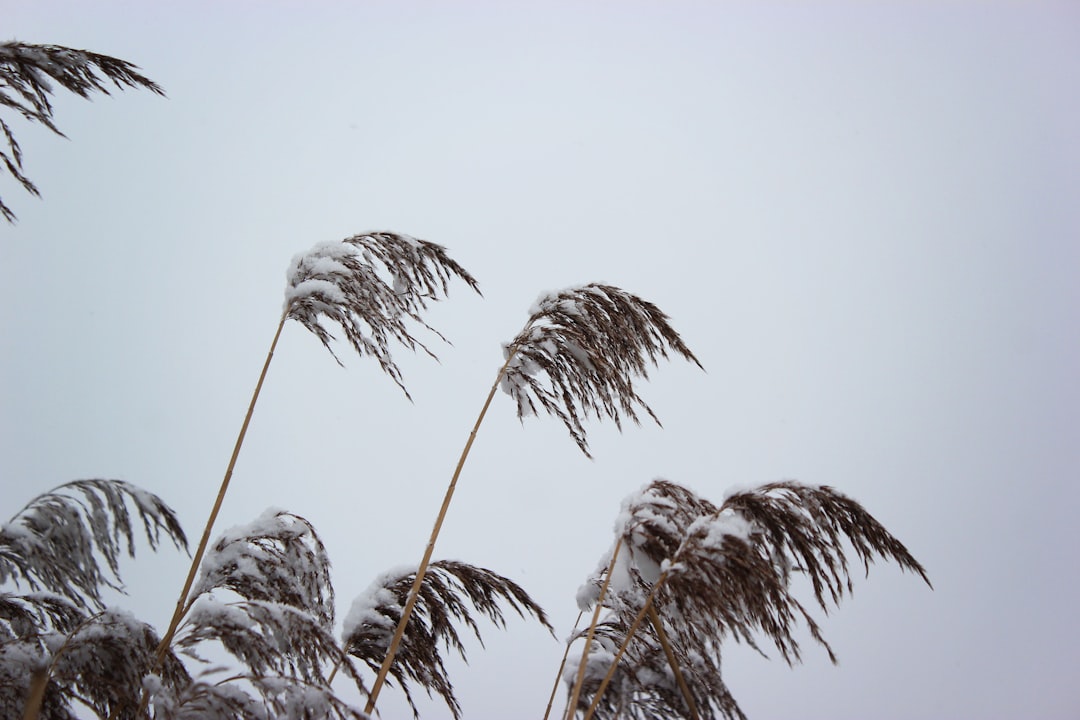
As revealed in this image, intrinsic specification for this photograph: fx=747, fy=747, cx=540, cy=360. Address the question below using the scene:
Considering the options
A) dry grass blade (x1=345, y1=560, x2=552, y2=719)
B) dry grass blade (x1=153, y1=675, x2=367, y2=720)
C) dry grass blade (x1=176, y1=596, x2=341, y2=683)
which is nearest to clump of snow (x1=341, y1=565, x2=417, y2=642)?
dry grass blade (x1=345, y1=560, x2=552, y2=719)

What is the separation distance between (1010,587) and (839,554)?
12932cm

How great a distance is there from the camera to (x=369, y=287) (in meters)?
2.89

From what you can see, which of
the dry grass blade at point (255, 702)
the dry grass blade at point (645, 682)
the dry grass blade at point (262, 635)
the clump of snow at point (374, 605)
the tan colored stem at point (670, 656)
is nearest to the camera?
the dry grass blade at point (255, 702)

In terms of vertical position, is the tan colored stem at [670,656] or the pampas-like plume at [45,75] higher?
the pampas-like plume at [45,75]

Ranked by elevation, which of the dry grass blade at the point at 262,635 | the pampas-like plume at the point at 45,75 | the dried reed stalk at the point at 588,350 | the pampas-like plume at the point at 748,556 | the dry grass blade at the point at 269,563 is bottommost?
the dry grass blade at the point at 262,635

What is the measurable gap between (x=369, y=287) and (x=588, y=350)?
898mm

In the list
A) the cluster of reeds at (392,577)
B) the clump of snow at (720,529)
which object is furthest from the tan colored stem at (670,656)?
the clump of snow at (720,529)

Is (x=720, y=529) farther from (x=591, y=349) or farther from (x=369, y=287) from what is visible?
(x=369, y=287)

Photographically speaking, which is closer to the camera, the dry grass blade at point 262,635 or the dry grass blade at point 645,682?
the dry grass blade at point 262,635

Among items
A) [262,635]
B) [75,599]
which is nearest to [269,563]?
[262,635]

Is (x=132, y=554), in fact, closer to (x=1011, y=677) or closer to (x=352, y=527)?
(x=1011, y=677)

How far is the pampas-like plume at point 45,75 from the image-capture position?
224 cm

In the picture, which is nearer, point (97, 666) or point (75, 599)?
point (97, 666)

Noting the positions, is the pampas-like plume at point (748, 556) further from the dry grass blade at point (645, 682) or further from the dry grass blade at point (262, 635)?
the dry grass blade at point (262, 635)
